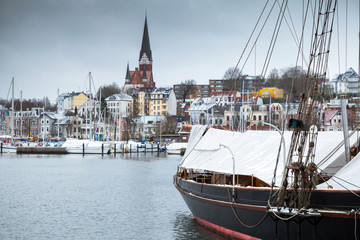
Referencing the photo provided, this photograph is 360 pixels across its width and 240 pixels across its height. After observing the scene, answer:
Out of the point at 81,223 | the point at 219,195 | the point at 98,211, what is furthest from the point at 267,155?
the point at 98,211

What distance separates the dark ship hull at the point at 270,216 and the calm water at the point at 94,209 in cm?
186

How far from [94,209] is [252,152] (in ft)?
49.6

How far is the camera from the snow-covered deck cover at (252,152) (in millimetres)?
22773

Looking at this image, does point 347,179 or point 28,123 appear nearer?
point 347,179

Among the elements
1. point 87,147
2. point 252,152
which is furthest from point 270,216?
point 87,147

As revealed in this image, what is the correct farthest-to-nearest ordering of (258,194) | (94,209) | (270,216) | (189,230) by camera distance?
1. (94,209)
2. (189,230)
3. (258,194)
4. (270,216)

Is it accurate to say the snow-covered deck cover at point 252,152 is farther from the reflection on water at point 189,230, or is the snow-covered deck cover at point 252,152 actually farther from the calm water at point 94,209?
the calm water at point 94,209

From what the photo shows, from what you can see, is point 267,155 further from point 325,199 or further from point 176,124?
point 176,124

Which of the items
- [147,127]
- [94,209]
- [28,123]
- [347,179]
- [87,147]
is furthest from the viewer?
[28,123]

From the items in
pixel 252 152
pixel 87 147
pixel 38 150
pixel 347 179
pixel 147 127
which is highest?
pixel 147 127

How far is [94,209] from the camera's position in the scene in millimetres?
35562

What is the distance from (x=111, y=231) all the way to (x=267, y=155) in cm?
960

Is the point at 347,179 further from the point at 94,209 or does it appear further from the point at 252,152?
the point at 94,209

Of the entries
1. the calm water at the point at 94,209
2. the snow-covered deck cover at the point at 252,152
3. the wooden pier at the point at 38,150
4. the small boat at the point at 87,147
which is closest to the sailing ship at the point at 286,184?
the snow-covered deck cover at the point at 252,152
